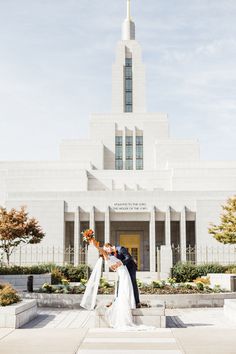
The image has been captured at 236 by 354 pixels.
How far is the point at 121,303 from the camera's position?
1273 cm

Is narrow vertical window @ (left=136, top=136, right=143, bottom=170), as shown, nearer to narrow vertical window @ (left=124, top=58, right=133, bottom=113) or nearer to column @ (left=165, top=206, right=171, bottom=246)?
narrow vertical window @ (left=124, top=58, right=133, bottom=113)

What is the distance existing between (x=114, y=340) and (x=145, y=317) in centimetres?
216

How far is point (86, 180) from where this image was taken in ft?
188

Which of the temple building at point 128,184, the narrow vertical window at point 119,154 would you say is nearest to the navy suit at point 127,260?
the temple building at point 128,184

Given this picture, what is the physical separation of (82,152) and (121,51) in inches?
687

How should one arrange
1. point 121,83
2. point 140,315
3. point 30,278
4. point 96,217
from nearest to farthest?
1. point 140,315
2. point 30,278
3. point 96,217
4. point 121,83

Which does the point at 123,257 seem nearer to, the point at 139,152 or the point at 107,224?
the point at 107,224

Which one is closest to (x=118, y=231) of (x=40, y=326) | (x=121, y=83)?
(x=121, y=83)

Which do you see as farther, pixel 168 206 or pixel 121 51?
pixel 121 51

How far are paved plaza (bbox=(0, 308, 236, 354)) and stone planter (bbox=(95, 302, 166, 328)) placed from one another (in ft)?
1.15

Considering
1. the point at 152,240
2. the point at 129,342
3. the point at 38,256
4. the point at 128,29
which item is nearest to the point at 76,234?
the point at 38,256

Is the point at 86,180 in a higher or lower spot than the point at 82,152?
lower

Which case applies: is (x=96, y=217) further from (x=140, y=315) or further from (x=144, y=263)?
(x=140, y=315)

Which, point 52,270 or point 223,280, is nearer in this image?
point 223,280
